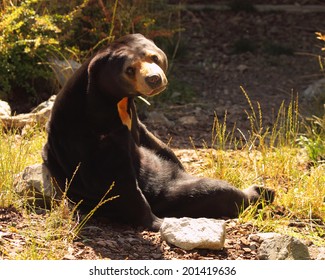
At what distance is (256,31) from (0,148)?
25.6 feet

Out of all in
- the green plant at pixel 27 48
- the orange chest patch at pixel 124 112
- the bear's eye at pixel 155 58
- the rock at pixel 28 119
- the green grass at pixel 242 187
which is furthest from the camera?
the green plant at pixel 27 48

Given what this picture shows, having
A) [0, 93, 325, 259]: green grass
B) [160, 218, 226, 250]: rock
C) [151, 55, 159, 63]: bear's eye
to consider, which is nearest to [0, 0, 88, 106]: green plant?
[0, 93, 325, 259]: green grass

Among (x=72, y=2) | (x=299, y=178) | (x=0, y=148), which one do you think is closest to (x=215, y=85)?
(x=72, y=2)

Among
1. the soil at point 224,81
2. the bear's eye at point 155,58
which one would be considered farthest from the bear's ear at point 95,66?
the soil at point 224,81

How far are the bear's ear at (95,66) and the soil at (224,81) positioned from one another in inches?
45.5

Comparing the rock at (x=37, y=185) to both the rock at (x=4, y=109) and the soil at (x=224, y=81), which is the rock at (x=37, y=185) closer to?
the soil at (x=224, y=81)

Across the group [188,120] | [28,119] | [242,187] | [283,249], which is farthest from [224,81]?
[283,249]

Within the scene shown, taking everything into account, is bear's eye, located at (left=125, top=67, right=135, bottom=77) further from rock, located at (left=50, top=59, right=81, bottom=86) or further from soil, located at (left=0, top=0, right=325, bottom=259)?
rock, located at (left=50, top=59, right=81, bottom=86)

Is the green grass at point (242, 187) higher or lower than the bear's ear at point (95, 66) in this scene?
lower

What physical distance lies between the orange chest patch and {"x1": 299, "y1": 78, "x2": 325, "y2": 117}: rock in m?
4.00

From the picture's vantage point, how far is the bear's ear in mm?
6264

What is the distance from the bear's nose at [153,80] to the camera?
592cm

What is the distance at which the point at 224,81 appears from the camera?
12.2m

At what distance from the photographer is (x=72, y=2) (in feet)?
34.9
